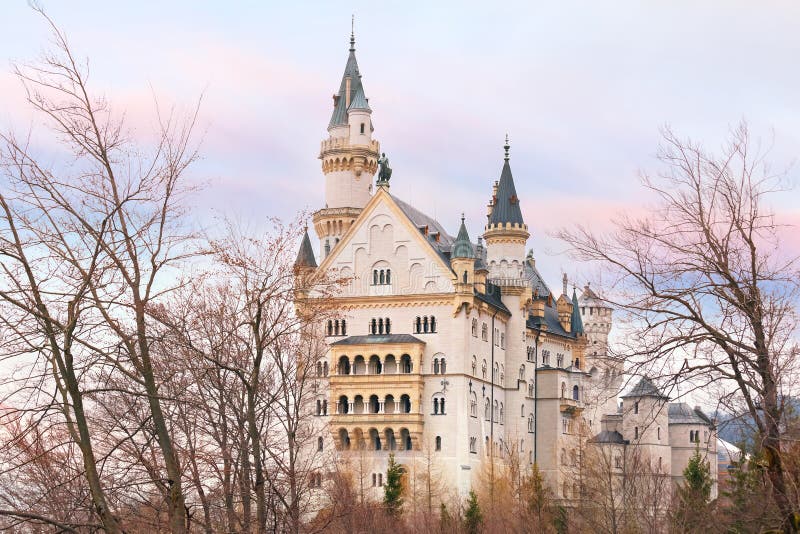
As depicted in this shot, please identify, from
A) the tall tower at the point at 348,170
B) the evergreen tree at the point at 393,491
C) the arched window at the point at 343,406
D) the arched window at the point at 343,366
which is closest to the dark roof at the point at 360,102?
the tall tower at the point at 348,170

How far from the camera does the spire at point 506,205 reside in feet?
365

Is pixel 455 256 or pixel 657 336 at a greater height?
pixel 455 256

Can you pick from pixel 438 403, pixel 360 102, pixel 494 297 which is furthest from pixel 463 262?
pixel 360 102

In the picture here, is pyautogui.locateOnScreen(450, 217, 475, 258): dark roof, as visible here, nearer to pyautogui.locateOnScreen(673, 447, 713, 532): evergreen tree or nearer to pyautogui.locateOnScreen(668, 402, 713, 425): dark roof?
pyautogui.locateOnScreen(673, 447, 713, 532): evergreen tree

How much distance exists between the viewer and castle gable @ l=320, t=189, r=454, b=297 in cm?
10050

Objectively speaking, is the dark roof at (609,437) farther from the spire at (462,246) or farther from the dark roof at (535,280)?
the spire at (462,246)

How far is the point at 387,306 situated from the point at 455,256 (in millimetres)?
7255

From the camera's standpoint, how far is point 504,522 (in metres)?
81.2

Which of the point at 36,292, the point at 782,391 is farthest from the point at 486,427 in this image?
the point at 36,292

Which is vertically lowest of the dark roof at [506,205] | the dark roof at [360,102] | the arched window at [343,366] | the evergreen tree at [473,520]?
the evergreen tree at [473,520]

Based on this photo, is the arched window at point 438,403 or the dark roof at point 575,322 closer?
the arched window at point 438,403

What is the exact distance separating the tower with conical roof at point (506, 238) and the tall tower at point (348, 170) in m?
12.5

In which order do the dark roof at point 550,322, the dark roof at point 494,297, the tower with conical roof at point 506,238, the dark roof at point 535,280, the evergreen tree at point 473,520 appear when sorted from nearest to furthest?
the evergreen tree at point 473,520 → the dark roof at point 494,297 → the tower with conical roof at point 506,238 → the dark roof at point 550,322 → the dark roof at point 535,280

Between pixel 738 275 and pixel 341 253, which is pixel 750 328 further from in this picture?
pixel 341 253
